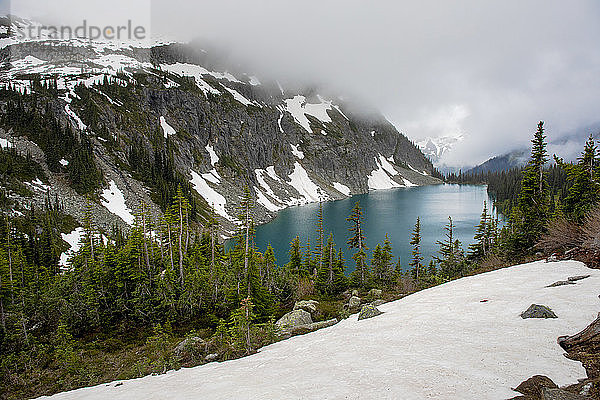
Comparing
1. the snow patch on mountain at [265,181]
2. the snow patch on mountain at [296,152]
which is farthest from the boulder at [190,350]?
the snow patch on mountain at [296,152]

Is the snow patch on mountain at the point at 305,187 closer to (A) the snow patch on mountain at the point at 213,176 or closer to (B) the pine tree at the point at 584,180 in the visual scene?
(A) the snow patch on mountain at the point at 213,176

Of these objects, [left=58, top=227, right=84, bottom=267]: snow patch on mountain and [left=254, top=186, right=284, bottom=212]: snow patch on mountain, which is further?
[left=254, top=186, right=284, bottom=212]: snow patch on mountain

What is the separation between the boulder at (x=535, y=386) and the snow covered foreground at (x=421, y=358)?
0.17 metres

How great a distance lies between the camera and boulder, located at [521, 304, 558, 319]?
757 cm

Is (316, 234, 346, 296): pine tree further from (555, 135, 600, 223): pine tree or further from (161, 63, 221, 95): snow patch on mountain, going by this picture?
(161, 63, 221, 95): snow patch on mountain

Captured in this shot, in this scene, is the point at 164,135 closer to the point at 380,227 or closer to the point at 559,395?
the point at 380,227

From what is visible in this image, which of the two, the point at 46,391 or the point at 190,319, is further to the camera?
the point at 190,319

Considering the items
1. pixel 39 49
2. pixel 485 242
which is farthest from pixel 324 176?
pixel 39 49

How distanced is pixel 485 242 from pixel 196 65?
18171 centimetres

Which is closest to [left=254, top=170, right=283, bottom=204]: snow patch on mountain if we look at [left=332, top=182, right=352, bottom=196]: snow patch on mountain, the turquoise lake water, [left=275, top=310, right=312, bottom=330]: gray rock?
the turquoise lake water

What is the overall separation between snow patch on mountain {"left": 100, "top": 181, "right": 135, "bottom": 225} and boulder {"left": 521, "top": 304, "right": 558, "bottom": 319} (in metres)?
61.3

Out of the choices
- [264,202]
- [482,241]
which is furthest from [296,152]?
[482,241]

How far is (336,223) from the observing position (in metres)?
83.6

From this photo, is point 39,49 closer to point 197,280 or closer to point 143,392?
point 197,280
